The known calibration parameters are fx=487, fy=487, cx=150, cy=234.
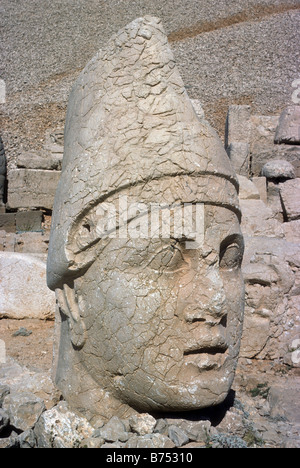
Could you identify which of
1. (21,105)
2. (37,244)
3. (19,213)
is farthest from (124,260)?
(21,105)

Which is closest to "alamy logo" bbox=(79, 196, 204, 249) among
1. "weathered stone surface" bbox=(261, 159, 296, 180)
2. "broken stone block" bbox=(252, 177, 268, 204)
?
"broken stone block" bbox=(252, 177, 268, 204)

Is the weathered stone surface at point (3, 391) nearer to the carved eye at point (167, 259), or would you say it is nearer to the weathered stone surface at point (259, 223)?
the carved eye at point (167, 259)

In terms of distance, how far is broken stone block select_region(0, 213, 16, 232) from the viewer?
8.05m

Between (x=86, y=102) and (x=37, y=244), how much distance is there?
401 cm

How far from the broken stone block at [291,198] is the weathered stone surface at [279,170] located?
148 mm

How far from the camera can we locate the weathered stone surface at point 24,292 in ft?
16.7

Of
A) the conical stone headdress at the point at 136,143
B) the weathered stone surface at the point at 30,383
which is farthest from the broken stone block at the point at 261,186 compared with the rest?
the weathered stone surface at the point at 30,383

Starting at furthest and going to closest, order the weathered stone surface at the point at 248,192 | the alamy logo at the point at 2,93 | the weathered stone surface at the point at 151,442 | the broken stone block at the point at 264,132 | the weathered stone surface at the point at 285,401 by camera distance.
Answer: the alamy logo at the point at 2,93 → the broken stone block at the point at 264,132 → the weathered stone surface at the point at 248,192 → the weathered stone surface at the point at 285,401 → the weathered stone surface at the point at 151,442

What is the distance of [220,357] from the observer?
2.49 metres

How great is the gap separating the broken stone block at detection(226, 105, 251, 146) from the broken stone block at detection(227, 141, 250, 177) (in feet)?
1.30

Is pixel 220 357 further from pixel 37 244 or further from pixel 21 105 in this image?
pixel 21 105

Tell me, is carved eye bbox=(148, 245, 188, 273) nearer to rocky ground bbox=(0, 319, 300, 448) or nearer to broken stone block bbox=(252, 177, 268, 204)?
rocky ground bbox=(0, 319, 300, 448)

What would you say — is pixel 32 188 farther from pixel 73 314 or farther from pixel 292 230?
pixel 73 314

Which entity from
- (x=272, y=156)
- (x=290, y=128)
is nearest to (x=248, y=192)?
(x=272, y=156)
